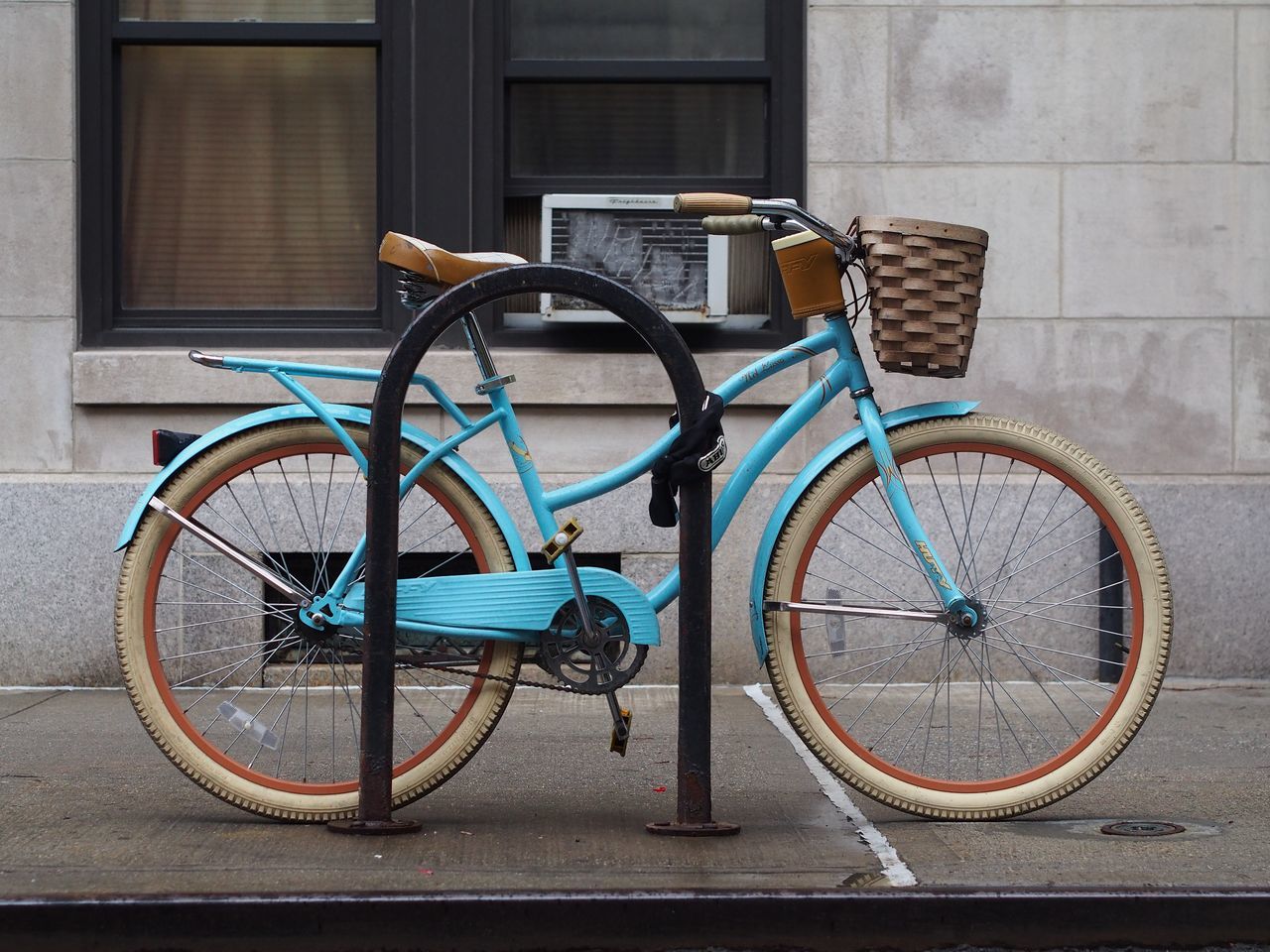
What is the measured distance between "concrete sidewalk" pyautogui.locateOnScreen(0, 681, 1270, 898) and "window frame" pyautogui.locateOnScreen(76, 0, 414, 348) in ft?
6.35

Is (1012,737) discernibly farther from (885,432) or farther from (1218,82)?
(1218,82)

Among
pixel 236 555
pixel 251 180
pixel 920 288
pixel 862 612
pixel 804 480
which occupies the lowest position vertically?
pixel 862 612

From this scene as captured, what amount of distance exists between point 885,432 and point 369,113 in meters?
3.58

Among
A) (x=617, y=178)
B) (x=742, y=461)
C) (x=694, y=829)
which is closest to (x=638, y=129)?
(x=617, y=178)

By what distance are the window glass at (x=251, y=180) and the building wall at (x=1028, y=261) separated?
39cm

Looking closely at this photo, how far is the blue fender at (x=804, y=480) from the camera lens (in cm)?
385

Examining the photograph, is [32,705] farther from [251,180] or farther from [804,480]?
[804,480]

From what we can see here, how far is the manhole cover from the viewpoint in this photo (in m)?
3.86

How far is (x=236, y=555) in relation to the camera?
388 cm

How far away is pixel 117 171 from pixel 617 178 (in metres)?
2.21

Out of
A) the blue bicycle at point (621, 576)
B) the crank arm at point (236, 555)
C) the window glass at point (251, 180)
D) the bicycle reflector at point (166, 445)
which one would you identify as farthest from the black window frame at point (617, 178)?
the crank arm at point (236, 555)

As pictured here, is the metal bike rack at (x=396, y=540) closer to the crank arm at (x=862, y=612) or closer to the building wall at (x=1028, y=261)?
the crank arm at (x=862, y=612)

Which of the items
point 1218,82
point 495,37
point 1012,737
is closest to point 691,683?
point 1012,737

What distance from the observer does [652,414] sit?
636 centimetres
